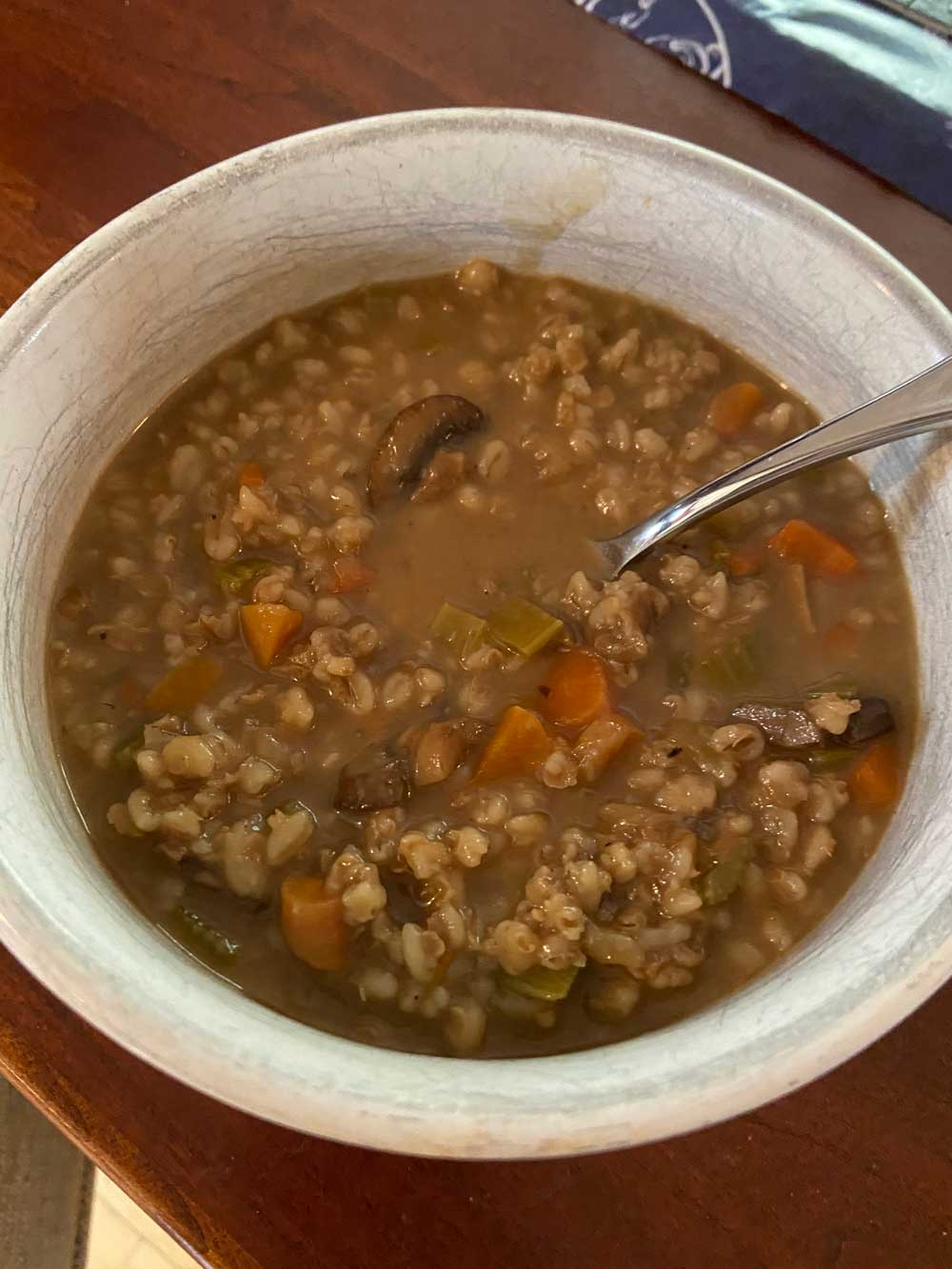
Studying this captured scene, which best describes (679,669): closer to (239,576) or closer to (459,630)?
(459,630)

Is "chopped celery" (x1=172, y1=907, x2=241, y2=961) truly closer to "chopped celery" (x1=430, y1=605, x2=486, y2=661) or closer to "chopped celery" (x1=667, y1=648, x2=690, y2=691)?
"chopped celery" (x1=430, y1=605, x2=486, y2=661)

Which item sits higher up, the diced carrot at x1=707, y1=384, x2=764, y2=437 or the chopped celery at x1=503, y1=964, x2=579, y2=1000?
the diced carrot at x1=707, y1=384, x2=764, y2=437

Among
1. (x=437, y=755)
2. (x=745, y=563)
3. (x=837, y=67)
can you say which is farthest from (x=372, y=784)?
(x=837, y=67)

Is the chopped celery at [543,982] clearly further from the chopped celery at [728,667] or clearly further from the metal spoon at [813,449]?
the metal spoon at [813,449]

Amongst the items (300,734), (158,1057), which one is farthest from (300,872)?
(158,1057)

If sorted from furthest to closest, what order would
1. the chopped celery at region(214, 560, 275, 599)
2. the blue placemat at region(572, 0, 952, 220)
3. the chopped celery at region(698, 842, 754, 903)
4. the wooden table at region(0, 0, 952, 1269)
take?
the blue placemat at region(572, 0, 952, 220)
the chopped celery at region(214, 560, 275, 599)
the chopped celery at region(698, 842, 754, 903)
the wooden table at region(0, 0, 952, 1269)

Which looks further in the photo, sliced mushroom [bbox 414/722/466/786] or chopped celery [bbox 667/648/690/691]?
chopped celery [bbox 667/648/690/691]

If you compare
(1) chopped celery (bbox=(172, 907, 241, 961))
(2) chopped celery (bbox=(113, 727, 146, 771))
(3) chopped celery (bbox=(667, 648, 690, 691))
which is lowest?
(1) chopped celery (bbox=(172, 907, 241, 961))

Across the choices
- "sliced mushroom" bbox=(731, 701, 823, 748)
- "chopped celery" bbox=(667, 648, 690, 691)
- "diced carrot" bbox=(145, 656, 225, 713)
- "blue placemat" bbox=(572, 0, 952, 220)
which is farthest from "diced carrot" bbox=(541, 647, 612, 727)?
"blue placemat" bbox=(572, 0, 952, 220)

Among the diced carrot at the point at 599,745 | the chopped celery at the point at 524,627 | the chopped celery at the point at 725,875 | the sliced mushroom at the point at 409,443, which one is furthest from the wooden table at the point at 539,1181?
the sliced mushroom at the point at 409,443
